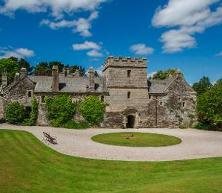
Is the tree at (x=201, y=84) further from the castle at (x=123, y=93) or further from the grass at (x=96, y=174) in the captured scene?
the grass at (x=96, y=174)

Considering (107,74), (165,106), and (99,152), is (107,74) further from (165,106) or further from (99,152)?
(99,152)

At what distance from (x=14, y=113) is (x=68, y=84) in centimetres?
870

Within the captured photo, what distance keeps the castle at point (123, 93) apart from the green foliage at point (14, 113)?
1.22m

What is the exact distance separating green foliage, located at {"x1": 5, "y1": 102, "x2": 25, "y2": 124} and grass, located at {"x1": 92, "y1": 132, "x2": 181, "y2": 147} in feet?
44.2

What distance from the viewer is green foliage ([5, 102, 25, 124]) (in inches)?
2045

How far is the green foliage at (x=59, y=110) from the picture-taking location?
172ft

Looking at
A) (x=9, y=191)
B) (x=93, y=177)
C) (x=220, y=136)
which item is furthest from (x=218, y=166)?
(x=220, y=136)

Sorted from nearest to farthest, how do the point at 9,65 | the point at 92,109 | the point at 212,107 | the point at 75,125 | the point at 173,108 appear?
the point at 75,125 → the point at 212,107 → the point at 92,109 → the point at 173,108 → the point at 9,65

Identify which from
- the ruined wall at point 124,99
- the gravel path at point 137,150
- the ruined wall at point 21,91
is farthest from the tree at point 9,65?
the gravel path at point 137,150

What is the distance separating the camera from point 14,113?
5188 cm

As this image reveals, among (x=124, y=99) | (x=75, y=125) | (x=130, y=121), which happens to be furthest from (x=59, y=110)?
(x=130, y=121)

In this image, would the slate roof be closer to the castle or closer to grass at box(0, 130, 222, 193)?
the castle

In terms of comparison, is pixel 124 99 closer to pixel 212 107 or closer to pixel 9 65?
pixel 212 107

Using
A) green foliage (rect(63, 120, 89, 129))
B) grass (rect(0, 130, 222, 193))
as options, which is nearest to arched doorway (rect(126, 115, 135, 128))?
green foliage (rect(63, 120, 89, 129))
